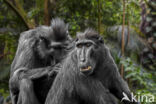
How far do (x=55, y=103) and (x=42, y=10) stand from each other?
12.9ft

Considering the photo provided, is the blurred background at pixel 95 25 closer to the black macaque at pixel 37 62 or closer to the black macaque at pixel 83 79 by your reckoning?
the black macaque at pixel 37 62

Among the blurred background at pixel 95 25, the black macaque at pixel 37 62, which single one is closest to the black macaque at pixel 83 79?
the black macaque at pixel 37 62

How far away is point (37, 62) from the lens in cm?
A: 357

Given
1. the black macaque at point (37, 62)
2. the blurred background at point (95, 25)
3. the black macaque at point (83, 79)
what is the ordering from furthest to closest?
1. the blurred background at point (95, 25)
2. the black macaque at point (37, 62)
3. the black macaque at point (83, 79)

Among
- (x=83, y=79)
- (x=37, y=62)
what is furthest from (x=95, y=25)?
(x=83, y=79)

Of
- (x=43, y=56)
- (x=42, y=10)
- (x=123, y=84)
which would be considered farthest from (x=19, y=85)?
(x=42, y=10)

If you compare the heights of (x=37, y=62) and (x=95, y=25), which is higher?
(x=95, y=25)

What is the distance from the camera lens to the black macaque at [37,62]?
317 centimetres

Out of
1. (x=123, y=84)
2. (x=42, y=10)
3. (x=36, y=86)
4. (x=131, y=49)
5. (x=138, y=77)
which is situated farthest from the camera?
(x=42, y=10)

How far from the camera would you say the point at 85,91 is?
8.93 ft

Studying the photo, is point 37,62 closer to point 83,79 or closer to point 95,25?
point 83,79

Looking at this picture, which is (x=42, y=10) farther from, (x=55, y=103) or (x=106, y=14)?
(x=55, y=103)

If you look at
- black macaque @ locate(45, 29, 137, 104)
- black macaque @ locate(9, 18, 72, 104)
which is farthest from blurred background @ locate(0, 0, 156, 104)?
black macaque @ locate(45, 29, 137, 104)

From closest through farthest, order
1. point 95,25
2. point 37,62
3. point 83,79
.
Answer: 1. point 83,79
2. point 37,62
3. point 95,25
